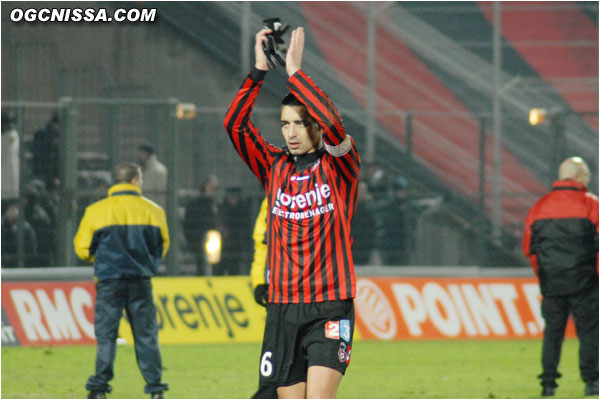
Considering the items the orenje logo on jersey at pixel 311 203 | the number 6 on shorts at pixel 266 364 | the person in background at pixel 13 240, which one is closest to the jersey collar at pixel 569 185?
the orenje logo on jersey at pixel 311 203

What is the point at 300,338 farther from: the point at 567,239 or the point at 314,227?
the point at 567,239

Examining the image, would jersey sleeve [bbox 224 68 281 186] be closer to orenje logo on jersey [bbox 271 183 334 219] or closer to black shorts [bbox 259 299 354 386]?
orenje logo on jersey [bbox 271 183 334 219]

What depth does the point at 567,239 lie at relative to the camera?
10156 mm

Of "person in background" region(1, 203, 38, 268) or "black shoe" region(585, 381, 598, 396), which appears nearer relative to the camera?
"black shoe" region(585, 381, 598, 396)

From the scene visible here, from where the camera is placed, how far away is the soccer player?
19.2 ft

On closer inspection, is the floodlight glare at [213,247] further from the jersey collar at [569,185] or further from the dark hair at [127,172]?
the jersey collar at [569,185]

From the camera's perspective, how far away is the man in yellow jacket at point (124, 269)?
962 cm

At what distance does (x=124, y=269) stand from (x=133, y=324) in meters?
0.47

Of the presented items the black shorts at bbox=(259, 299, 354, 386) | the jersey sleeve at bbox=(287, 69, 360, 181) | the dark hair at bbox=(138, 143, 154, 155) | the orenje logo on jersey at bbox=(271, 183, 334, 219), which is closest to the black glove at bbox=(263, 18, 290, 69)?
the jersey sleeve at bbox=(287, 69, 360, 181)

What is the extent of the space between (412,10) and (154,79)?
417cm

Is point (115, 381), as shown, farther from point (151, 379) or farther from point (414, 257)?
point (414, 257)

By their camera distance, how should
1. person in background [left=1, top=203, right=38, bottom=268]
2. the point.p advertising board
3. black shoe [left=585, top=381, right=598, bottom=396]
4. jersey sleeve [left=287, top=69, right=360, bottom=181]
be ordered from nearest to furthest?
1. jersey sleeve [left=287, top=69, right=360, bottom=181]
2. black shoe [left=585, top=381, right=598, bottom=396]
3. person in background [left=1, top=203, right=38, bottom=268]
4. the point.p advertising board

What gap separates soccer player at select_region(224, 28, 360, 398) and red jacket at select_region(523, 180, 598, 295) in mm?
4488

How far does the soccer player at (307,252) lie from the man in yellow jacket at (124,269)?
3.82 metres
